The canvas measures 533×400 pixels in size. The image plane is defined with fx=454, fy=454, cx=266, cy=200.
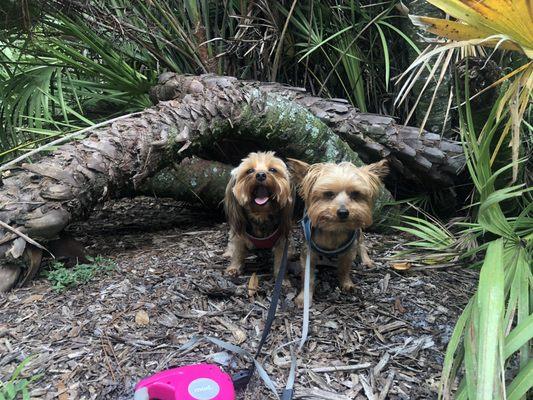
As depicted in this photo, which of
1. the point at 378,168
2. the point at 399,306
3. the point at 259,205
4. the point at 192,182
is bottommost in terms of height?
the point at 399,306

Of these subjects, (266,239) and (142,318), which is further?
(266,239)

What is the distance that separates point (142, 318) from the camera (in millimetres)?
2896

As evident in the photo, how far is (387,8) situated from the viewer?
16.2 ft

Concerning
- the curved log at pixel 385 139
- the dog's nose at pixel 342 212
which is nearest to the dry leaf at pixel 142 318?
the dog's nose at pixel 342 212

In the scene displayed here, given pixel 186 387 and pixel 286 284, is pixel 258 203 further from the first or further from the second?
pixel 186 387

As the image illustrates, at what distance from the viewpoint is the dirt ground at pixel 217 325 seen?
2.42 m

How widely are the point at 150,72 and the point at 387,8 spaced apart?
9.06ft

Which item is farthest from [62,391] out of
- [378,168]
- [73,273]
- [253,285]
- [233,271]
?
[378,168]

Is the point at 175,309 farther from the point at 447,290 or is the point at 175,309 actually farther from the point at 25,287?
the point at 447,290

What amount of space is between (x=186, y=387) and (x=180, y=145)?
2201mm

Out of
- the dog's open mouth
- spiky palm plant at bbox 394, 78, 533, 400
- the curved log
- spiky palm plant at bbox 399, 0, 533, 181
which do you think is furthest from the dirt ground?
spiky palm plant at bbox 399, 0, 533, 181

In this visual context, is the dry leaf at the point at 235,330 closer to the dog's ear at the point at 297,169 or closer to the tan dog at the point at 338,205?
the tan dog at the point at 338,205

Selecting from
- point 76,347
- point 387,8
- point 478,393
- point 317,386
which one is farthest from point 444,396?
point 387,8

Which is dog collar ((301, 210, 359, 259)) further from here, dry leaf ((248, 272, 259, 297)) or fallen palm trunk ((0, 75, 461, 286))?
fallen palm trunk ((0, 75, 461, 286))
